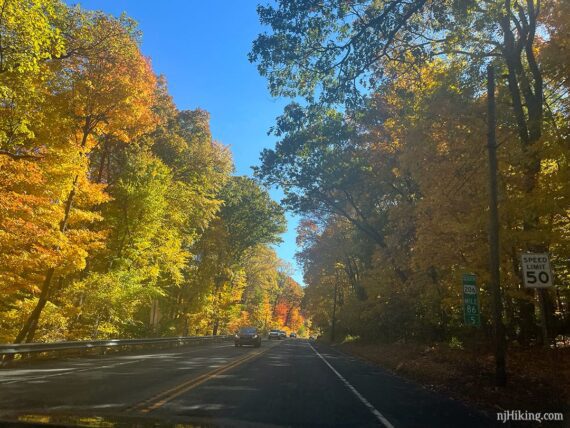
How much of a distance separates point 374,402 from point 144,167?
20730mm

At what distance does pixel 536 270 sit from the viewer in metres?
10.6

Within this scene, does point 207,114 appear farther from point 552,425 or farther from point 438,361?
point 552,425

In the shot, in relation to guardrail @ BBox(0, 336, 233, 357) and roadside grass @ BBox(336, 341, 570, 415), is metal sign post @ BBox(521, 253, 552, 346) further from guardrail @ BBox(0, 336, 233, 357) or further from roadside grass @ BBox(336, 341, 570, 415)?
guardrail @ BBox(0, 336, 233, 357)

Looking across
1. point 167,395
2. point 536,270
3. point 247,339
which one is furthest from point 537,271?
point 247,339

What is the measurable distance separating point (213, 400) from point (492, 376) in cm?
783

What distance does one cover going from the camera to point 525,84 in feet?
53.9

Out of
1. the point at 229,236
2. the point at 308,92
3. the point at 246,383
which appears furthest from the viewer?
the point at 229,236

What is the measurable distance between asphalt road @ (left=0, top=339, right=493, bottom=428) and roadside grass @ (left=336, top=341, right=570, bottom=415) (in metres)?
0.85

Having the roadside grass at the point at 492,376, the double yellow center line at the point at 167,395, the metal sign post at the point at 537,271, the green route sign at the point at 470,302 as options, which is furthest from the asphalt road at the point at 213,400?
the metal sign post at the point at 537,271

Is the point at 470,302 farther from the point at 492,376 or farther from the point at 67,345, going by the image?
the point at 67,345

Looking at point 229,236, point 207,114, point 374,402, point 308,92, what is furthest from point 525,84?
point 229,236

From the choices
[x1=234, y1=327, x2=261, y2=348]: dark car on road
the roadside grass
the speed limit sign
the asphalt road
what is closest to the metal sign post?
the speed limit sign

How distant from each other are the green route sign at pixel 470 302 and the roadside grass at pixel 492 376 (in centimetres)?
148

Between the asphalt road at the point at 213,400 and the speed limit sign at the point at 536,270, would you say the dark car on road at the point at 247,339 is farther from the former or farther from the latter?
the speed limit sign at the point at 536,270
